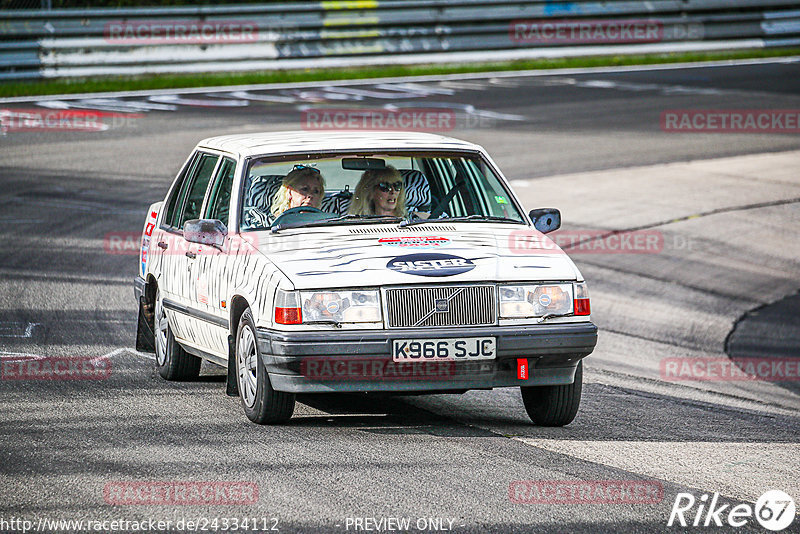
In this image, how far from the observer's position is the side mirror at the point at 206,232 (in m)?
7.80

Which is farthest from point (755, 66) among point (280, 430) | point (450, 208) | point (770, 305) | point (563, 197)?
point (280, 430)

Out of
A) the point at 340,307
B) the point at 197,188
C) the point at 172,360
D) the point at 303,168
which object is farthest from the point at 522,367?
the point at 197,188

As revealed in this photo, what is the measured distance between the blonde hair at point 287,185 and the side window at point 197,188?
2.54 feet

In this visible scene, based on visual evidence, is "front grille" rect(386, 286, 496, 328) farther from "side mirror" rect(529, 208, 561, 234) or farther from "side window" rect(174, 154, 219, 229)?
"side window" rect(174, 154, 219, 229)

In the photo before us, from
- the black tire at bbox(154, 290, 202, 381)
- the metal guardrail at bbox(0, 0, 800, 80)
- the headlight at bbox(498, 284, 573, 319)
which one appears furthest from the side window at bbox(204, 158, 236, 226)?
the metal guardrail at bbox(0, 0, 800, 80)

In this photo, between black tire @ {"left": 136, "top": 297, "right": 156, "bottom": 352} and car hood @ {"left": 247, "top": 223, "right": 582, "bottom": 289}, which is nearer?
car hood @ {"left": 247, "top": 223, "right": 582, "bottom": 289}

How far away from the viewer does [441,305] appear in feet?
22.6

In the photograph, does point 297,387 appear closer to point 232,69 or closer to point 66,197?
point 66,197

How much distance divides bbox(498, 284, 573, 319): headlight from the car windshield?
1.08 meters

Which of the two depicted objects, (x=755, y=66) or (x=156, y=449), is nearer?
(x=156, y=449)

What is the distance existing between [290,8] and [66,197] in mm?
11885

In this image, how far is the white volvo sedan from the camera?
6848 millimetres

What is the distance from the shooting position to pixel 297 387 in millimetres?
6848

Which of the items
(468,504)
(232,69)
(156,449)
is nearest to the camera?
(468,504)
